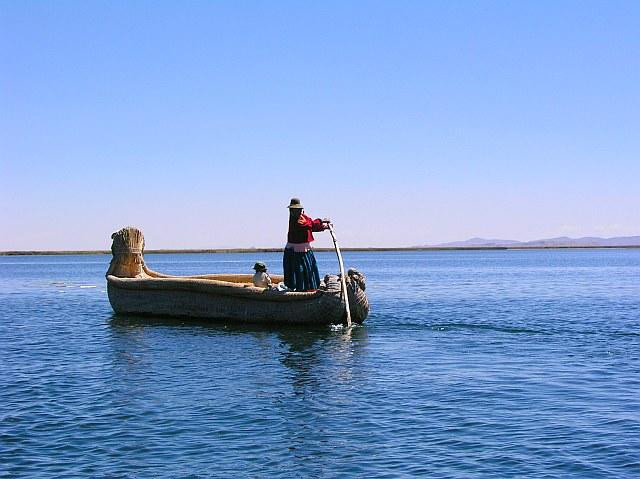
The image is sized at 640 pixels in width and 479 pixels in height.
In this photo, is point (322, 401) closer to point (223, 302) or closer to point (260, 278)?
point (260, 278)

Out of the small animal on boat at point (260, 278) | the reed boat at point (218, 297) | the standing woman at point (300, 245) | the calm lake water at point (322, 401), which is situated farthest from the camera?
the small animal on boat at point (260, 278)

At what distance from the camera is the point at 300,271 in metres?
23.1

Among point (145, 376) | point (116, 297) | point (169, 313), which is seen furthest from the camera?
point (116, 297)

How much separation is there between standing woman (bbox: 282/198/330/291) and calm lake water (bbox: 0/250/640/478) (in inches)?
65.3

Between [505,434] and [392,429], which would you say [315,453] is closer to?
[392,429]

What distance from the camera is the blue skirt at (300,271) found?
23078 millimetres

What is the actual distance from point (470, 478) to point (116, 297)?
20492mm

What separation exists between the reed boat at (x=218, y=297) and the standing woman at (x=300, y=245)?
66 cm

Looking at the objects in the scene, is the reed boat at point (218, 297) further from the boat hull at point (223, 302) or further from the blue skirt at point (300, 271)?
the blue skirt at point (300, 271)

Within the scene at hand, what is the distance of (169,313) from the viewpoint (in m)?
26.2

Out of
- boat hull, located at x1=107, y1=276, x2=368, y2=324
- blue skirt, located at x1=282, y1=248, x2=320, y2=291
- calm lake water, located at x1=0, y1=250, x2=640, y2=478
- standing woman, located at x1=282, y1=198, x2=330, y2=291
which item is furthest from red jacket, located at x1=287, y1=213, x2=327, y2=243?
calm lake water, located at x1=0, y1=250, x2=640, y2=478

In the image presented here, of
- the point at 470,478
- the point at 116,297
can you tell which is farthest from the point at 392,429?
the point at 116,297

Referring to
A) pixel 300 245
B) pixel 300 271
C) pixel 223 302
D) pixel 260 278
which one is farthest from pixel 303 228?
pixel 223 302

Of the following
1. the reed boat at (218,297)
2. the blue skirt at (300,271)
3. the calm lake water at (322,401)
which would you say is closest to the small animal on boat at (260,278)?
the reed boat at (218,297)
